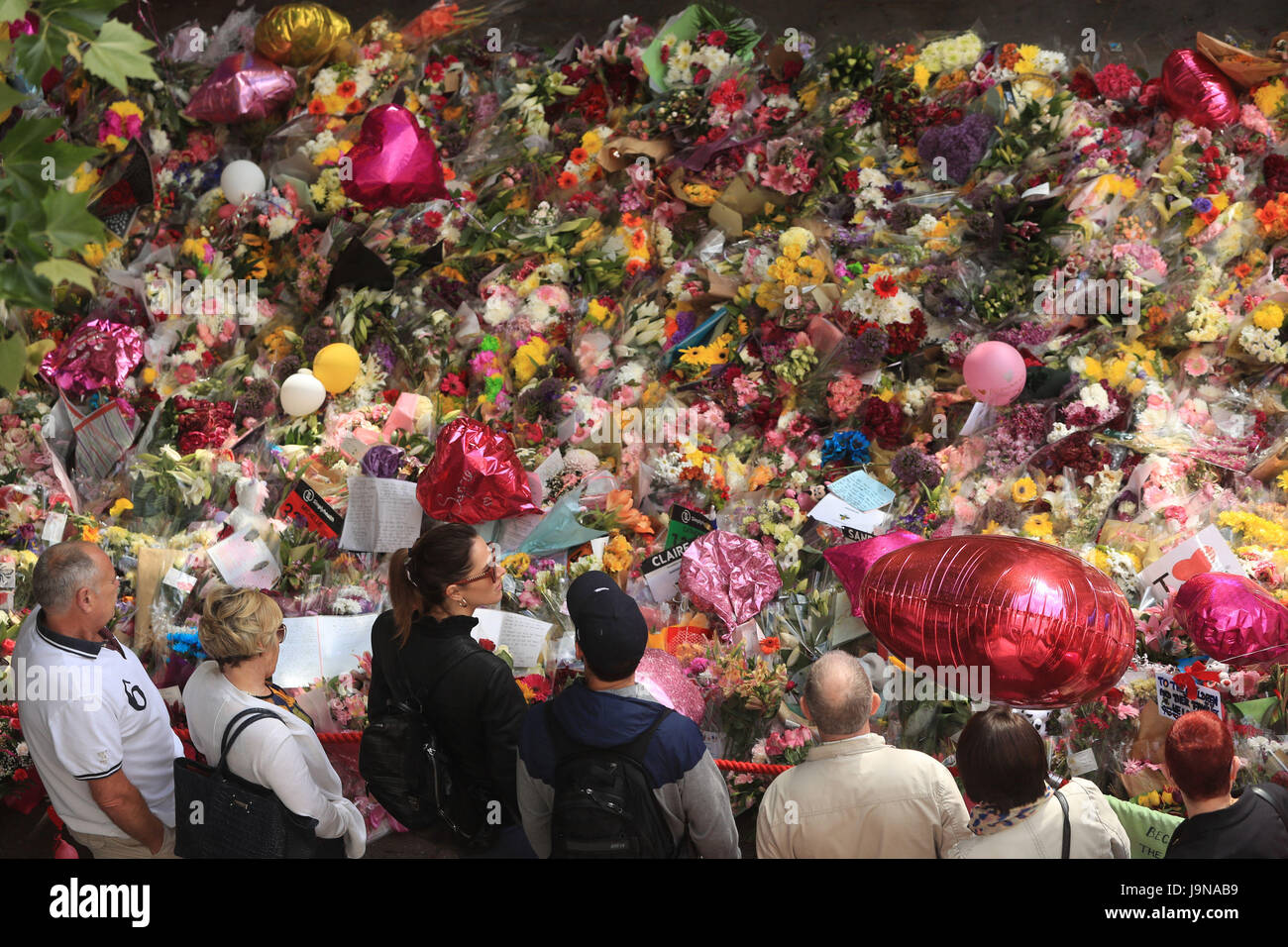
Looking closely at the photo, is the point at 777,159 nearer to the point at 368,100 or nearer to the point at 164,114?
the point at 368,100

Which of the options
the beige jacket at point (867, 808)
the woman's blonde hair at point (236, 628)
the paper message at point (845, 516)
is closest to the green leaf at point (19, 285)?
the woman's blonde hair at point (236, 628)

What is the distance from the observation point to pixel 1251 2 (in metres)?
4.74

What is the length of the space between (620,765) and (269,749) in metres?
0.77

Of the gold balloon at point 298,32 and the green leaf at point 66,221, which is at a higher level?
the gold balloon at point 298,32

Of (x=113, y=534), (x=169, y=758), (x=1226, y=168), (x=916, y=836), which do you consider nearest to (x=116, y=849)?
(x=169, y=758)

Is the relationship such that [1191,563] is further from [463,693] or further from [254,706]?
[254,706]

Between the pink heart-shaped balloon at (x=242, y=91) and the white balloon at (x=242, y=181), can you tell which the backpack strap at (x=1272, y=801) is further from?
the pink heart-shaped balloon at (x=242, y=91)

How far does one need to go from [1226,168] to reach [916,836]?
2.89 m

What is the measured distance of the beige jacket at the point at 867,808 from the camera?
239cm

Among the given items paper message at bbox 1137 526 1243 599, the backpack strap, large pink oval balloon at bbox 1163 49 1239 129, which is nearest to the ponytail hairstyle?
the backpack strap

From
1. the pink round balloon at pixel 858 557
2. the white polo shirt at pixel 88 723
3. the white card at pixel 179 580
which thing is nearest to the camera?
the white polo shirt at pixel 88 723

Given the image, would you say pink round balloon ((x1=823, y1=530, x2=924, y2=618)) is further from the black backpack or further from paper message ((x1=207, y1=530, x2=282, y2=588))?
paper message ((x1=207, y1=530, x2=282, y2=588))

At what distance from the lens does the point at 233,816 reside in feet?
8.37

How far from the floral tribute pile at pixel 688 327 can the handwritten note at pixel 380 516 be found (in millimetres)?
65
